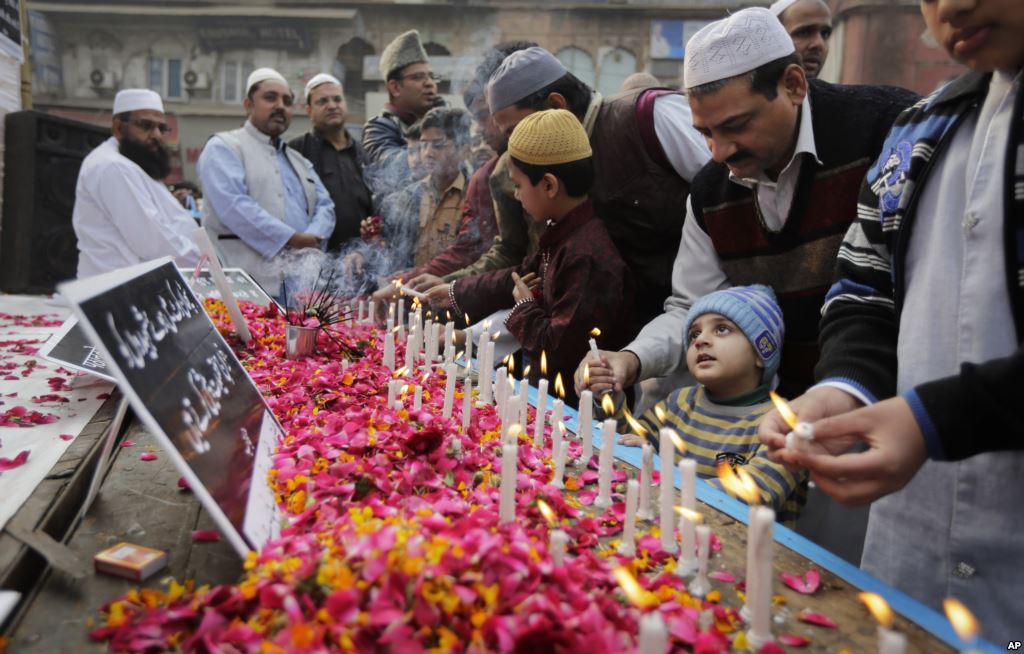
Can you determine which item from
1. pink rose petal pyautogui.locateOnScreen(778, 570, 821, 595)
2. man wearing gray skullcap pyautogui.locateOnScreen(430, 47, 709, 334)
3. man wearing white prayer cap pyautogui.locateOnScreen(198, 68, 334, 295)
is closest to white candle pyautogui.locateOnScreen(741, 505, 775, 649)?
pink rose petal pyautogui.locateOnScreen(778, 570, 821, 595)

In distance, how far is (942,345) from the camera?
151 centimetres

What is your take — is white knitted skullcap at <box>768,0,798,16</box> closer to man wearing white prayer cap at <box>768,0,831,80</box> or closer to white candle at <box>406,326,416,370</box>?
man wearing white prayer cap at <box>768,0,831,80</box>

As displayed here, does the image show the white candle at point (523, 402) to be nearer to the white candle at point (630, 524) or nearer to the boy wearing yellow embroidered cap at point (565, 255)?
the white candle at point (630, 524)

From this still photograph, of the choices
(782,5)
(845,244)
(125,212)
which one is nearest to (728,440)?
(845,244)

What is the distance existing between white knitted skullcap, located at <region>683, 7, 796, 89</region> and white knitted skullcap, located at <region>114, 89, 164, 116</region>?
195 inches

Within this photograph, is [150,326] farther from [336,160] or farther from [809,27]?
[336,160]

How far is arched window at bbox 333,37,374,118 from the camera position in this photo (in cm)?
2134

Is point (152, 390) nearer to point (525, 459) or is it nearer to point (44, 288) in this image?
point (525, 459)

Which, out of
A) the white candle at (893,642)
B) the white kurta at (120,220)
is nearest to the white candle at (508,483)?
the white candle at (893,642)

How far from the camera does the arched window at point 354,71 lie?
70.0ft

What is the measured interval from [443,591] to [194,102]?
76.2 ft

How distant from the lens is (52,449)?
177cm

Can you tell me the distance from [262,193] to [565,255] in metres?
3.47

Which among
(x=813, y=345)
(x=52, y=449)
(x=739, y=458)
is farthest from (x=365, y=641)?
(x=813, y=345)
